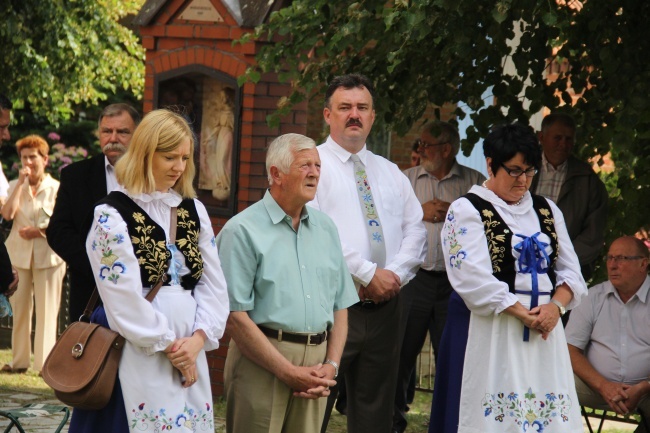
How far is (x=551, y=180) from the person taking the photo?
6949 millimetres

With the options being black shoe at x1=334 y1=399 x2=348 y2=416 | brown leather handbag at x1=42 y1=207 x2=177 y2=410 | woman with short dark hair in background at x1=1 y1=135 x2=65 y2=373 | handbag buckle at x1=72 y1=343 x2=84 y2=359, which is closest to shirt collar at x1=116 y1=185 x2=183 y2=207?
brown leather handbag at x1=42 y1=207 x2=177 y2=410

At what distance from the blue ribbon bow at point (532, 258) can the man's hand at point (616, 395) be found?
5.28ft

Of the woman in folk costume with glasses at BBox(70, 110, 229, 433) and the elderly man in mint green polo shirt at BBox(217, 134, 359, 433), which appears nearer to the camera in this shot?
the woman in folk costume with glasses at BBox(70, 110, 229, 433)

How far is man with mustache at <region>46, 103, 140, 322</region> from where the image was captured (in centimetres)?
559

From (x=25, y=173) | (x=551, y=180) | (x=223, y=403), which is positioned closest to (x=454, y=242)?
(x=551, y=180)

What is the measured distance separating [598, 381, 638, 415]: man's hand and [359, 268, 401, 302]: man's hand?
1719mm

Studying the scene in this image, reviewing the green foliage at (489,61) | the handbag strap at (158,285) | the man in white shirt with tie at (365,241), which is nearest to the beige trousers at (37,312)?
the green foliage at (489,61)

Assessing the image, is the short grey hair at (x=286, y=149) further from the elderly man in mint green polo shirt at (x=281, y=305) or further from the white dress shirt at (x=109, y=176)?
the white dress shirt at (x=109, y=176)

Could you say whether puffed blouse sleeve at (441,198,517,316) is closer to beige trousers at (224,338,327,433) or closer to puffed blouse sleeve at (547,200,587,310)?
puffed blouse sleeve at (547,200,587,310)

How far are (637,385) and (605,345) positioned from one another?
1.04 feet

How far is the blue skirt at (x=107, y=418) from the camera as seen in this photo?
4168 millimetres

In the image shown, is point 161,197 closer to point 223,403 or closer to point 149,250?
point 149,250

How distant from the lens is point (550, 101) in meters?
7.88

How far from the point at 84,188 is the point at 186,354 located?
1724mm
